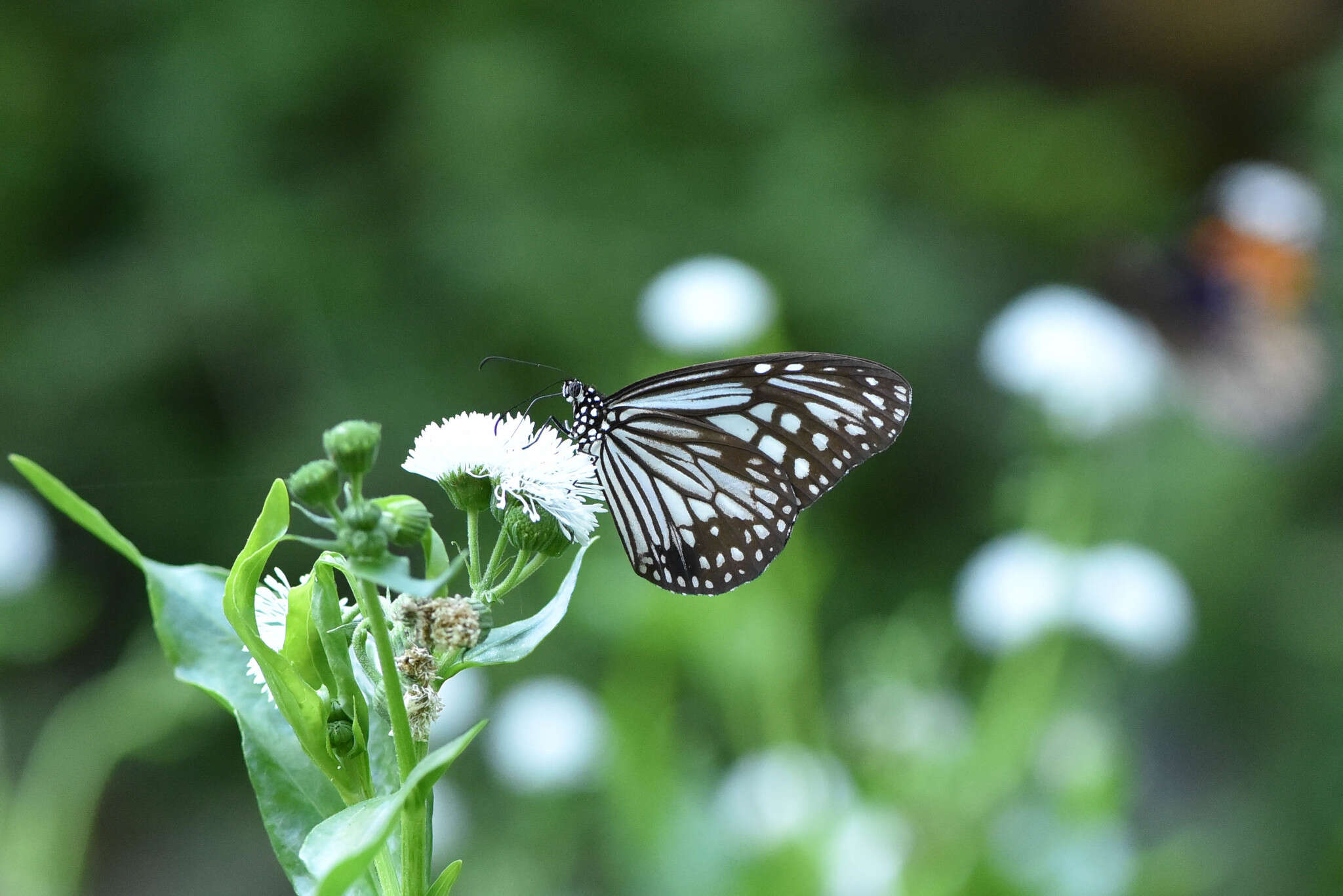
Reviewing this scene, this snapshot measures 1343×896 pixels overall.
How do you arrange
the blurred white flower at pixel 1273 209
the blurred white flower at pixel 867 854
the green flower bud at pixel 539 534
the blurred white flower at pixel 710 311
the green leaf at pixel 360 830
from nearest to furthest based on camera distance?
the green leaf at pixel 360 830 → the green flower bud at pixel 539 534 → the blurred white flower at pixel 867 854 → the blurred white flower at pixel 710 311 → the blurred white flower at pixel 1273 209


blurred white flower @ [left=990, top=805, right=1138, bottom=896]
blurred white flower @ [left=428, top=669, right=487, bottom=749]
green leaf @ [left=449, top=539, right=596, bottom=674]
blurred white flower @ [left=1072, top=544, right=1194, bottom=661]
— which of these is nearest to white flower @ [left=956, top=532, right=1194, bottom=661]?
blurred white flower @ [left=1072, top=544, right=1194, bottom=661]

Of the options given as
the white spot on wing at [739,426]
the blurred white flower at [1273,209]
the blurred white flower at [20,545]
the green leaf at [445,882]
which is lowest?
the blurred white flower at [1273,209]

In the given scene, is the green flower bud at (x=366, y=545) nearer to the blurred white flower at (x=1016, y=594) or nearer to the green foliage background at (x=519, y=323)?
the blurred white flower at (x=1016, y=594)

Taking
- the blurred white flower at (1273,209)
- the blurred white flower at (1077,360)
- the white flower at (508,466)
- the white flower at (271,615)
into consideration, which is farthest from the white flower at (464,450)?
the blurred white flower at (1273,209)

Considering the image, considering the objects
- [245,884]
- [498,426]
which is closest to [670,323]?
[498,426]

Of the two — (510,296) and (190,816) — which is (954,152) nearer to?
(510,296)

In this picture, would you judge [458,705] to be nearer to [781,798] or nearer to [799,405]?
[781,798]

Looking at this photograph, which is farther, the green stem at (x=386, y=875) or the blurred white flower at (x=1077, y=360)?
the blurred white flower at (x=1077, y=360)
